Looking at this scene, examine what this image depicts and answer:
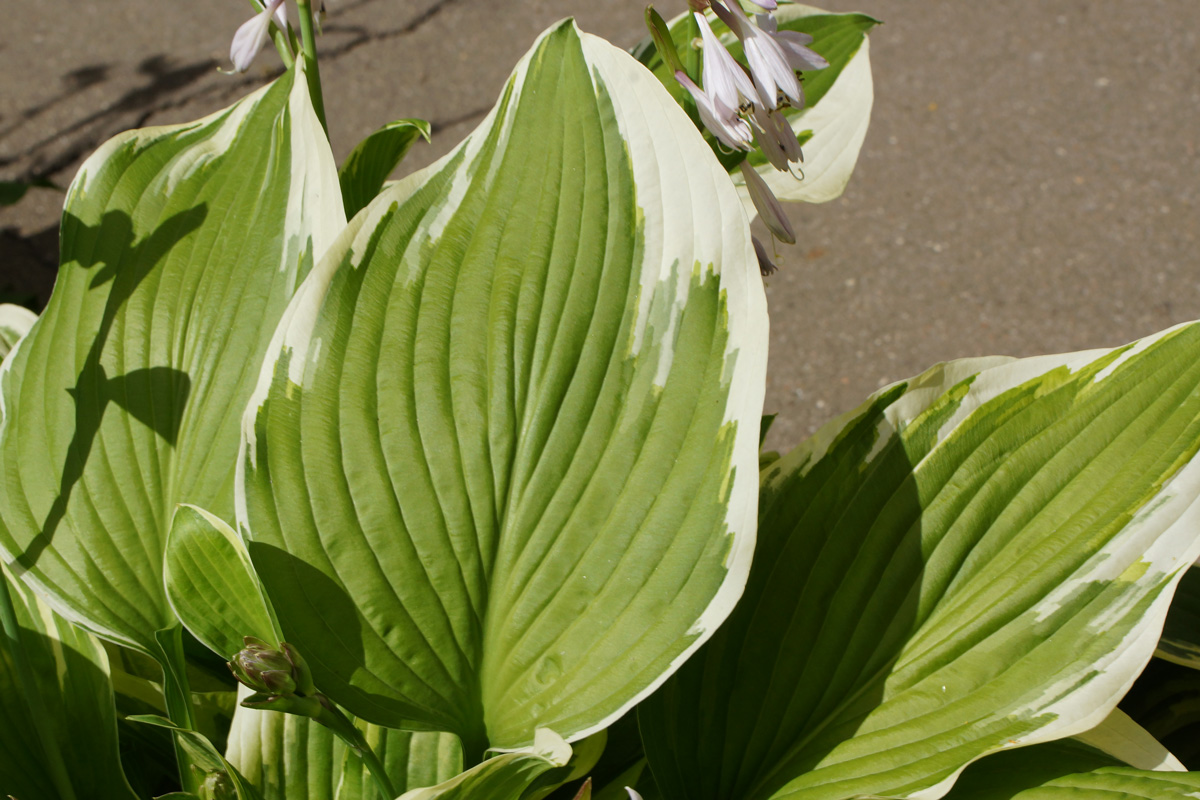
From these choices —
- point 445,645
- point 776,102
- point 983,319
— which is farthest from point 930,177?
point 445,645

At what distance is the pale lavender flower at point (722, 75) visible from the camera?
1.95 ft

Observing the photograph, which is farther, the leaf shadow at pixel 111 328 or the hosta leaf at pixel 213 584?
the leaf shadow at pixel 111 328

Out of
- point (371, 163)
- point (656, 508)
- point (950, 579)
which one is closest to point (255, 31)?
point (371, 163)

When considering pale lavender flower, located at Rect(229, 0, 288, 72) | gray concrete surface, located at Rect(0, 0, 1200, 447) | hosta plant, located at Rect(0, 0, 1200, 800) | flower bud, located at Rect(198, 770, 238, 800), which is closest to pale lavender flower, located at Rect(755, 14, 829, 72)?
hosta plant, located at Rect(0, 0, 1200, 800)

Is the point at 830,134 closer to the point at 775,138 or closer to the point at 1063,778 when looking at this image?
the point at 775,138

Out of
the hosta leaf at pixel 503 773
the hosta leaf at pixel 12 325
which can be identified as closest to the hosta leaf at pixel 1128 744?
the hosta leaf at pixel 503 773

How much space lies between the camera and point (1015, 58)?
2.91 meters

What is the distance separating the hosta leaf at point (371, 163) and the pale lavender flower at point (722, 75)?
0.37m

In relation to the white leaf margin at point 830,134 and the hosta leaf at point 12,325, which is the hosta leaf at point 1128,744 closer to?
the white leaf margin at point 830,134

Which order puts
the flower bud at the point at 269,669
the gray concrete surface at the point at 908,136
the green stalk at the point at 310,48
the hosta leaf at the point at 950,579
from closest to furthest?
1. the flower bud at the point at 269,669
2. the hosta leaf at the point at 950,579
3. the green stalk at the point at 310,48
4. the gray concrete surface at the point at 908,136

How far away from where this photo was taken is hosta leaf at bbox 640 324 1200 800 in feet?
1.88

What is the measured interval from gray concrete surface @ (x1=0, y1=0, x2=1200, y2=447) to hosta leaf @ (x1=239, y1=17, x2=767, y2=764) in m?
1.75

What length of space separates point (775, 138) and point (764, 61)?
5 cm

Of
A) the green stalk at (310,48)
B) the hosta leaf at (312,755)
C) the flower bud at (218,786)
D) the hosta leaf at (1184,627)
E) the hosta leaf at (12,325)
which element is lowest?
the hosta leaf at (1184,627)
